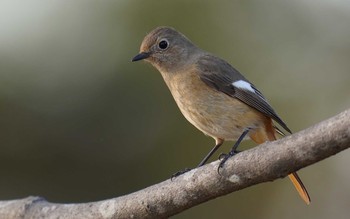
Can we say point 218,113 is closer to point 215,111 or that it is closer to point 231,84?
point 215,111

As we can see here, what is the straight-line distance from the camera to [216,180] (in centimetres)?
452

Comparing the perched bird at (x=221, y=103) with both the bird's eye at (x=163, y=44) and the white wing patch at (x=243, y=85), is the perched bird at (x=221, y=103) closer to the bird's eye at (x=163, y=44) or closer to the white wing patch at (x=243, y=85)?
the white wing patch at (x=243, y=85)

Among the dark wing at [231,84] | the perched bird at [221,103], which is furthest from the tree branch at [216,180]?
the dark wing at [231,84]

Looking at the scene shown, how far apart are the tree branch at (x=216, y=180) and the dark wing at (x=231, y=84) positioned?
137 cm

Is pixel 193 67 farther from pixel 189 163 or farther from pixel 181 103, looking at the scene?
pixel 189 163

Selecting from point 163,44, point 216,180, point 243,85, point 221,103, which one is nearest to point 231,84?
point 243,85

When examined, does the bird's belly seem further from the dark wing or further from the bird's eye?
the bird's eye

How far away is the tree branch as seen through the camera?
397cm

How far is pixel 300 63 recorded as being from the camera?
10438 mm

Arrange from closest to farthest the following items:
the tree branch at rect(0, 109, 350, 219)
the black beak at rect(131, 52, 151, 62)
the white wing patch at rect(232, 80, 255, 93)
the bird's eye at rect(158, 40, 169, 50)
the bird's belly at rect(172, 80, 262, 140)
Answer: the tree branch at rect(0, 109, 350, 219), the bird's belly at rect(172, 80, 262, 140), the white wing patch at rect(232, 80, 255, 93), the black beak at rect(131, 52, 151, 62), the bird's eye at rect(158, 40, 169, 50)

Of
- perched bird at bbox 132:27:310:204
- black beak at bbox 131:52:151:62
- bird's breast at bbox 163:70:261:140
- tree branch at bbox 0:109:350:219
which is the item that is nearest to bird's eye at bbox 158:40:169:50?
black beak at bbox 131:52:151:62

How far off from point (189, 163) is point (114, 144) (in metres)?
1.14

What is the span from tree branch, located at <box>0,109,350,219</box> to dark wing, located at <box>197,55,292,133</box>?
1365 mm

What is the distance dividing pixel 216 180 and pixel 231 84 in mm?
Result: 1715
